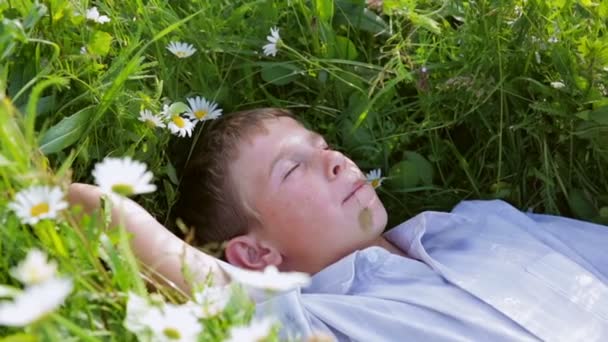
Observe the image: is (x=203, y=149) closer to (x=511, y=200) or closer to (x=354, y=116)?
(x=354, y=116)

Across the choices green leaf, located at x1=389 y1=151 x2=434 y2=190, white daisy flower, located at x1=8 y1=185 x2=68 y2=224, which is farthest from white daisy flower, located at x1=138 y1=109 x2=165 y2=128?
white daisy flower, located at x1=8 y1=185 x2=68 y2=224

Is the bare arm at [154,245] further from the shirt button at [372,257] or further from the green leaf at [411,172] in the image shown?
the green leaf at [411,172]

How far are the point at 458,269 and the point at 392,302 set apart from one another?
0.16 m

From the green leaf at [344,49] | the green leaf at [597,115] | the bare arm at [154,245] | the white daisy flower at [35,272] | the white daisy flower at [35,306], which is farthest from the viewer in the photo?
the green leaf at [344,49]

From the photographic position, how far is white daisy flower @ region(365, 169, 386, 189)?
5.85 ft

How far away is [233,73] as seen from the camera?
1875 millimetres

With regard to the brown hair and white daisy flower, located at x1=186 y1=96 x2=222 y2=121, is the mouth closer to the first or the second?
the brown hair

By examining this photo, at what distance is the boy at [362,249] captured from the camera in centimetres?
145

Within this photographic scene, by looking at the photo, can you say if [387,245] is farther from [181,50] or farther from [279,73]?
[181,50]

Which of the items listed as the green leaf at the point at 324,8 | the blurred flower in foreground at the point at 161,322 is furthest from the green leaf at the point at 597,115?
the blurred flower in foreground at the point at 161,322

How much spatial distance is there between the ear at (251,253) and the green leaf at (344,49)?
456mm

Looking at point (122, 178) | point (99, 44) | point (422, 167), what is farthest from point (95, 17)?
point (122, 178)

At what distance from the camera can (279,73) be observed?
185 centimetres

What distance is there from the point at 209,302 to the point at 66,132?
2.04 ft
